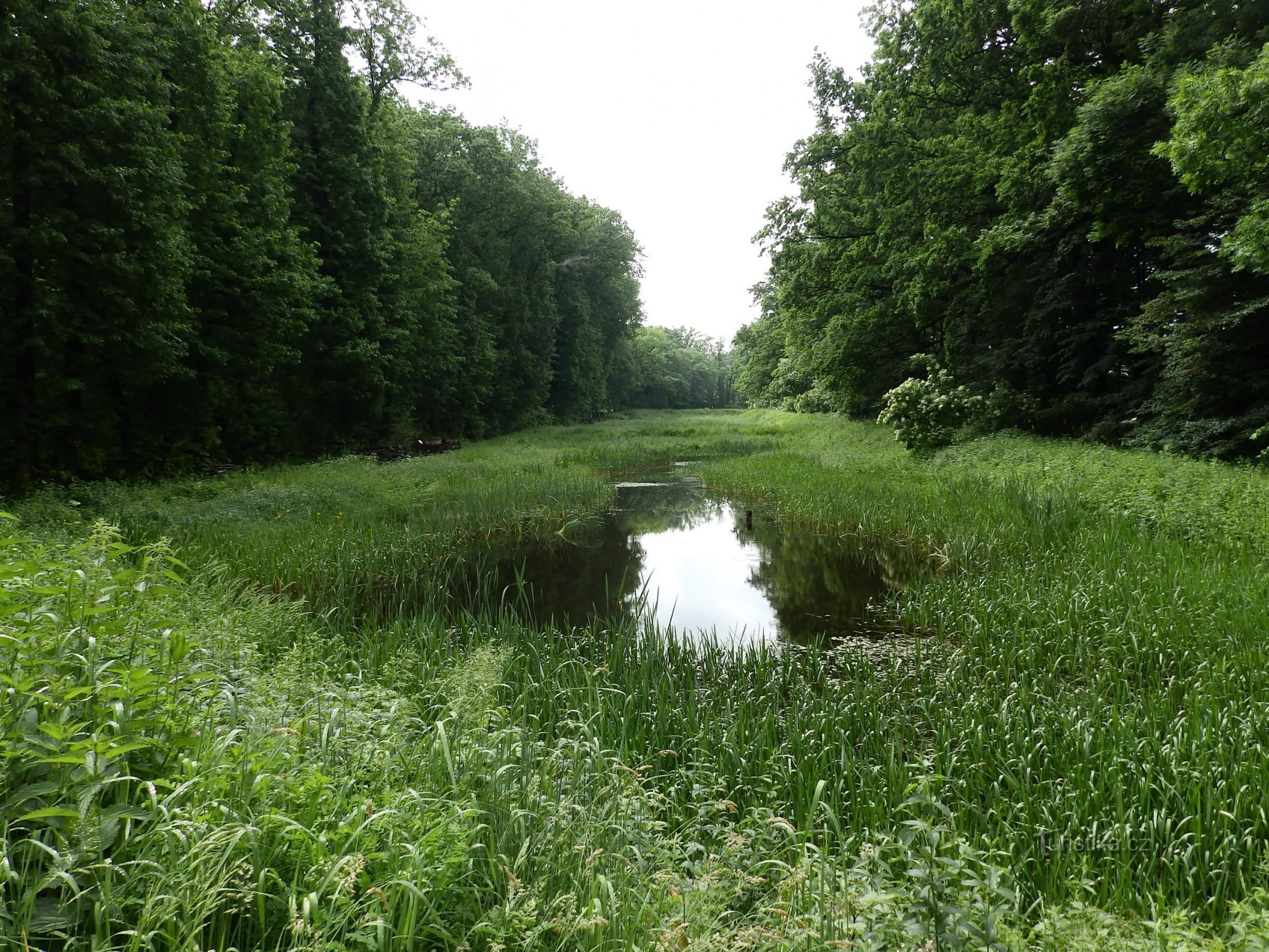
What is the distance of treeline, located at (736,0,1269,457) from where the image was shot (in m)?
10.0

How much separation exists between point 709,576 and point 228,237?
46.6 ft

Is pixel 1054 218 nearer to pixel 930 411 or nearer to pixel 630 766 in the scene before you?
pixel 930 411

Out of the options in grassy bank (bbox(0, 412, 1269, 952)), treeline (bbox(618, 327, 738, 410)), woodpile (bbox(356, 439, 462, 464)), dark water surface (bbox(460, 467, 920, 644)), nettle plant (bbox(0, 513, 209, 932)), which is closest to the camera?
nettle plant (bbox(0, 513, 209, 932))

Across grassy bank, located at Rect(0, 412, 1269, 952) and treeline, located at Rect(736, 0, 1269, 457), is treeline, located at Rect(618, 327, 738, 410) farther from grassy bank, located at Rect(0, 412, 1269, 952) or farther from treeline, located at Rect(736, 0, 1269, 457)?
grassy bank, located at Rect(0, 412, 1269, 952)

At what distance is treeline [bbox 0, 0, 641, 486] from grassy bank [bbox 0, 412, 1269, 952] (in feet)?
20.6

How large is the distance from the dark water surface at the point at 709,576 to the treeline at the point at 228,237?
852cm

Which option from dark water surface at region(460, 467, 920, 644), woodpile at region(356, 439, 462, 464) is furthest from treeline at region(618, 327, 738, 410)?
dark water surface at region(460, 467, 920, 644)

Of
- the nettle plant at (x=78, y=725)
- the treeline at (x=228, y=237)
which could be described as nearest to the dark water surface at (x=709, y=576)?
the nettle plant at (x=78, y=725)

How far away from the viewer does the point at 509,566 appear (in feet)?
31.3

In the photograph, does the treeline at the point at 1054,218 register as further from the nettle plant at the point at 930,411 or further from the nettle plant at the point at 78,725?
the nettle plant at the point at 78,725

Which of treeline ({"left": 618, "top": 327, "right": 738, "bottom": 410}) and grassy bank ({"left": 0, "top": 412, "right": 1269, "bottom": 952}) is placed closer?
grassy bank ({"left": 0, "top": 412, "right": 1269, "bottom": 952})

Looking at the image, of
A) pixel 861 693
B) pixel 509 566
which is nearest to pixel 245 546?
pixel 509 566

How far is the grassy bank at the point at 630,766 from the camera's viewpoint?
1824 mm

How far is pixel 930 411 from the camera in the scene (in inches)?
644
